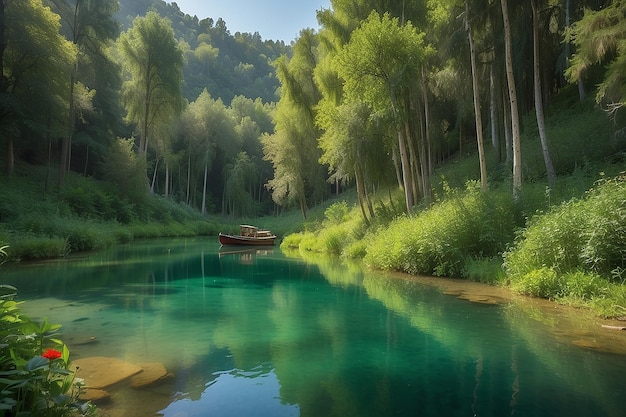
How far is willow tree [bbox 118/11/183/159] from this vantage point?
35.5m

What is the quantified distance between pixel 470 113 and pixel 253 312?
20.5 m

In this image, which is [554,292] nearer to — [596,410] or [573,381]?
[573,381]

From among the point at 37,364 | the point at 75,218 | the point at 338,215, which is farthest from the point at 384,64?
the point at 75,218

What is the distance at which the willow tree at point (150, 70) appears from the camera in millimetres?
35469

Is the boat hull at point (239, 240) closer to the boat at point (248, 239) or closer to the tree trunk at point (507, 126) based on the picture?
the boat at point (248, 239)

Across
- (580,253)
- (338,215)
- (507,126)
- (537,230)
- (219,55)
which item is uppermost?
(219,55)

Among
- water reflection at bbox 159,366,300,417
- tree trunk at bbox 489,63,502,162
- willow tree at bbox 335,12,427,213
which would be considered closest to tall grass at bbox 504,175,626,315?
water reflection at bbox 159,366,300,417

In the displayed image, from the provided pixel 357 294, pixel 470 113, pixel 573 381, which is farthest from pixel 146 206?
pixel 573 381

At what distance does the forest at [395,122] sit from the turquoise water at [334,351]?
2842 mm

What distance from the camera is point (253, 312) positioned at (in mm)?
8445

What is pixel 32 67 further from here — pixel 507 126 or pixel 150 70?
pixel 507 126

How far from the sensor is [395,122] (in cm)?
1563

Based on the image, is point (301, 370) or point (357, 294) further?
point (357, 294)

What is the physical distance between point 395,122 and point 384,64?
2137mm
